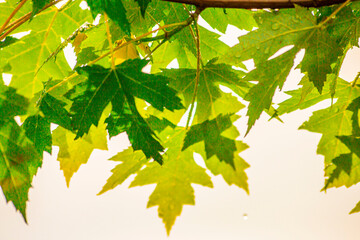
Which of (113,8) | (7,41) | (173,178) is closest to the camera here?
(113,8)

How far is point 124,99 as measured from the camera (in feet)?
1.51

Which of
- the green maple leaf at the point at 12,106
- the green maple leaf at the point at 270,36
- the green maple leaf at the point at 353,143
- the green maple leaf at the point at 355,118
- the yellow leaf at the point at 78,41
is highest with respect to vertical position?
the yellow leaf at the point at 78,41

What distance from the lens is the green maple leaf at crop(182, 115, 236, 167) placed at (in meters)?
0.45

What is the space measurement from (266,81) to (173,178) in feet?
0.76

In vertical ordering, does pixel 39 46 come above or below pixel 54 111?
above

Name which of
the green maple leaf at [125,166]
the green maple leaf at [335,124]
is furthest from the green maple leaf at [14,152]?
the green maple leaf at [335,124]

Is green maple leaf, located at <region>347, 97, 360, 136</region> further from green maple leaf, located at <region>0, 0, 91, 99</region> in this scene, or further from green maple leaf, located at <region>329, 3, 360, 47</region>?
green maple leaf, located at <region>0, 0, 91, 99</region>

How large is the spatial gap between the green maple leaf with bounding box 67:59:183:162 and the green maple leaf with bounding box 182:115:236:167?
6 cm

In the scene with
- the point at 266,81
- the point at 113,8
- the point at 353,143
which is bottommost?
the point at 353,143

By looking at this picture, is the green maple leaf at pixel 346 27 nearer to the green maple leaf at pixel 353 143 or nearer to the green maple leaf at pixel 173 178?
the green maple leaf at pixel 353 143

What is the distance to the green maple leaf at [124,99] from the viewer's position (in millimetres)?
439

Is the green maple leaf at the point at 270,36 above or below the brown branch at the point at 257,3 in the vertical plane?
below

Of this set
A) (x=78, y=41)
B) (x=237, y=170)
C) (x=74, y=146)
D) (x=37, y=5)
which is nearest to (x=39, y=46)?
(x=78, y=41)

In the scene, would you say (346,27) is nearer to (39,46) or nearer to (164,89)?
(164,89)
